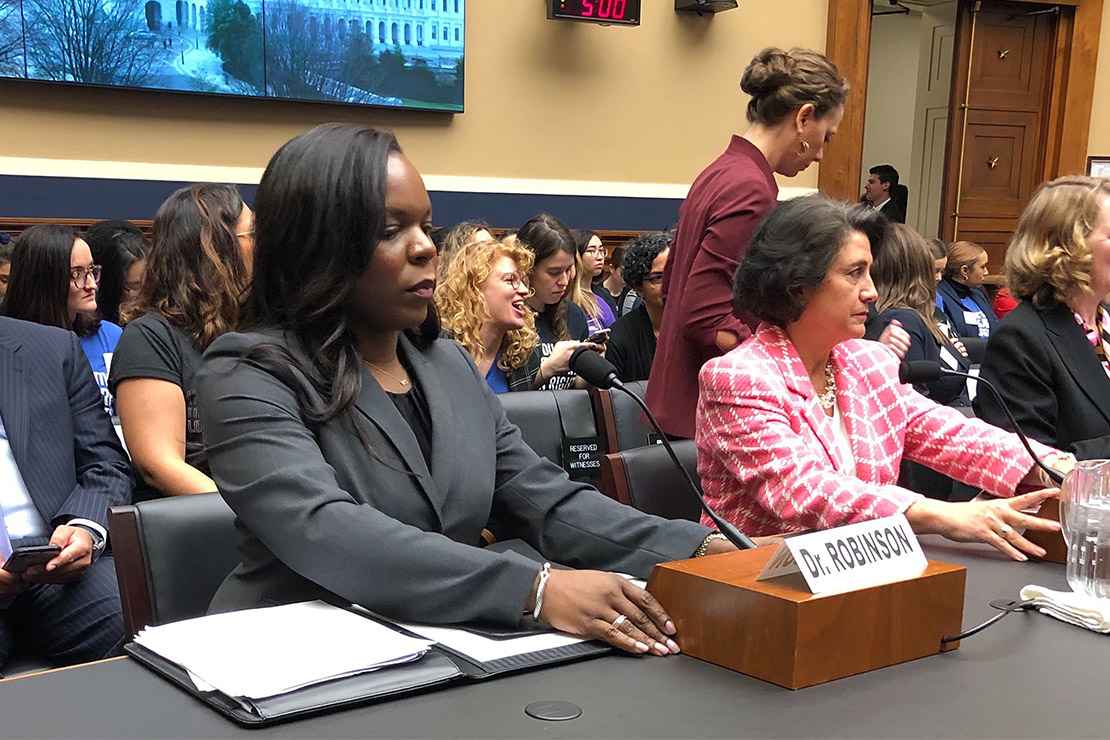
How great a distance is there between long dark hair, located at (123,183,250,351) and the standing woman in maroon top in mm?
1026

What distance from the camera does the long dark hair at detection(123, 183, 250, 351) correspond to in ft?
8.46

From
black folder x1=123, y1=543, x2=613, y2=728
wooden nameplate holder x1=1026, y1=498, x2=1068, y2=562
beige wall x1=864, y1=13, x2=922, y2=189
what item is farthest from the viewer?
beige wall x1=864, y1=13, x2=922, y2=189

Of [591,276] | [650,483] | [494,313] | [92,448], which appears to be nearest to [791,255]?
[650,483]

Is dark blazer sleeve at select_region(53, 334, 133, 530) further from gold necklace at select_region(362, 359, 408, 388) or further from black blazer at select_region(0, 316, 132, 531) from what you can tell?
gold necklace at select_region(362, 359, 408, 388)

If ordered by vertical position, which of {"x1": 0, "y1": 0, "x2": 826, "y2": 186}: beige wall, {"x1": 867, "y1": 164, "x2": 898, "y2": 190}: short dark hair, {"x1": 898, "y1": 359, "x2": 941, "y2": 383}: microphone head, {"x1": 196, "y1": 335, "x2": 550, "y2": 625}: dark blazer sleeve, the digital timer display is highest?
the digital timer display

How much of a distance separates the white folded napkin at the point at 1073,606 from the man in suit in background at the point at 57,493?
161 cm

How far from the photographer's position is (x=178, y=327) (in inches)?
101

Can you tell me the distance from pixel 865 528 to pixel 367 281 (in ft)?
2.17

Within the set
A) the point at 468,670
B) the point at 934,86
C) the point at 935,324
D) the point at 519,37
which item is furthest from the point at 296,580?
the point at 934,86

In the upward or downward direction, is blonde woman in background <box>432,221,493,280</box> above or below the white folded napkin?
above

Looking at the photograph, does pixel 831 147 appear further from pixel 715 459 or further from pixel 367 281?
pixel 367 281

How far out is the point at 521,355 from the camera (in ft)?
12.2

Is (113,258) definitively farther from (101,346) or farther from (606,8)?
(606,8)

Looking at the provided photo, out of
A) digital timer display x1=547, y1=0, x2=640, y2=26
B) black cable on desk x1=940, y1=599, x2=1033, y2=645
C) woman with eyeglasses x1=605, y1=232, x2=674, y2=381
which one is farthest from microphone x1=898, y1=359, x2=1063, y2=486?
digital timer display x1=547, y1=0, x2=640, y2=26
